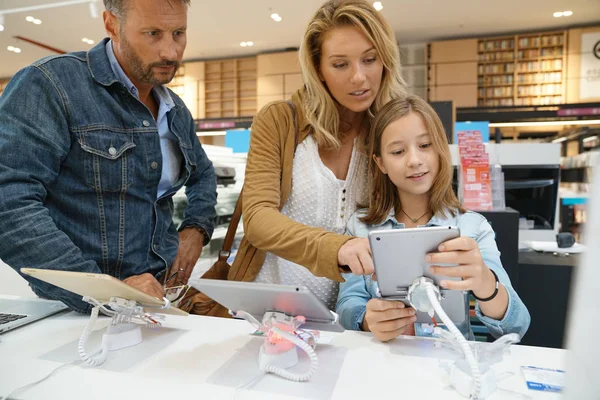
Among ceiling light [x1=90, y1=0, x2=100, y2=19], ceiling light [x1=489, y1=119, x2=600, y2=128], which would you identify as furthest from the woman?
ceiling light [x1=489, y1=119, x2=600, y2=128]

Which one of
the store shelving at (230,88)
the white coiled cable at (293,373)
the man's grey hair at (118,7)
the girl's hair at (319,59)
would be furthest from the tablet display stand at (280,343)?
the store shelving at (230,88)

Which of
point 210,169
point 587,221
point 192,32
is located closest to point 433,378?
point 587,221

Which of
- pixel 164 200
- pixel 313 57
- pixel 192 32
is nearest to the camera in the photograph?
pixel 313 57

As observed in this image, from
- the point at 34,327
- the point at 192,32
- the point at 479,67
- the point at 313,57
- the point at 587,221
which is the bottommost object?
the point at 34,327

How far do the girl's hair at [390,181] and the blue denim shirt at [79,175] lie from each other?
0.66 meters

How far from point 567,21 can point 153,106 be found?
8318 mm

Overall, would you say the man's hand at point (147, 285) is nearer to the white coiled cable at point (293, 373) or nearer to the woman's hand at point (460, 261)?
the white coiled cable at point (293, 373)

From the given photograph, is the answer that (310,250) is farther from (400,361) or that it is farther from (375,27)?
(375,27)

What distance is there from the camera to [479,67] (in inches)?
320

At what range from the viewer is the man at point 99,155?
3.32ft

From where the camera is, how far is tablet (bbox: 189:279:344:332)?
0.77m

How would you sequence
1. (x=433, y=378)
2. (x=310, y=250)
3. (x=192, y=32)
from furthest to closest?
1. (x=192, y=32)
2. (x=310, y=250)
3. (x=433, y=378)

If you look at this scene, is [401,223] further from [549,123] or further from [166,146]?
[549,123]

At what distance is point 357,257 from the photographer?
90 centimetres
